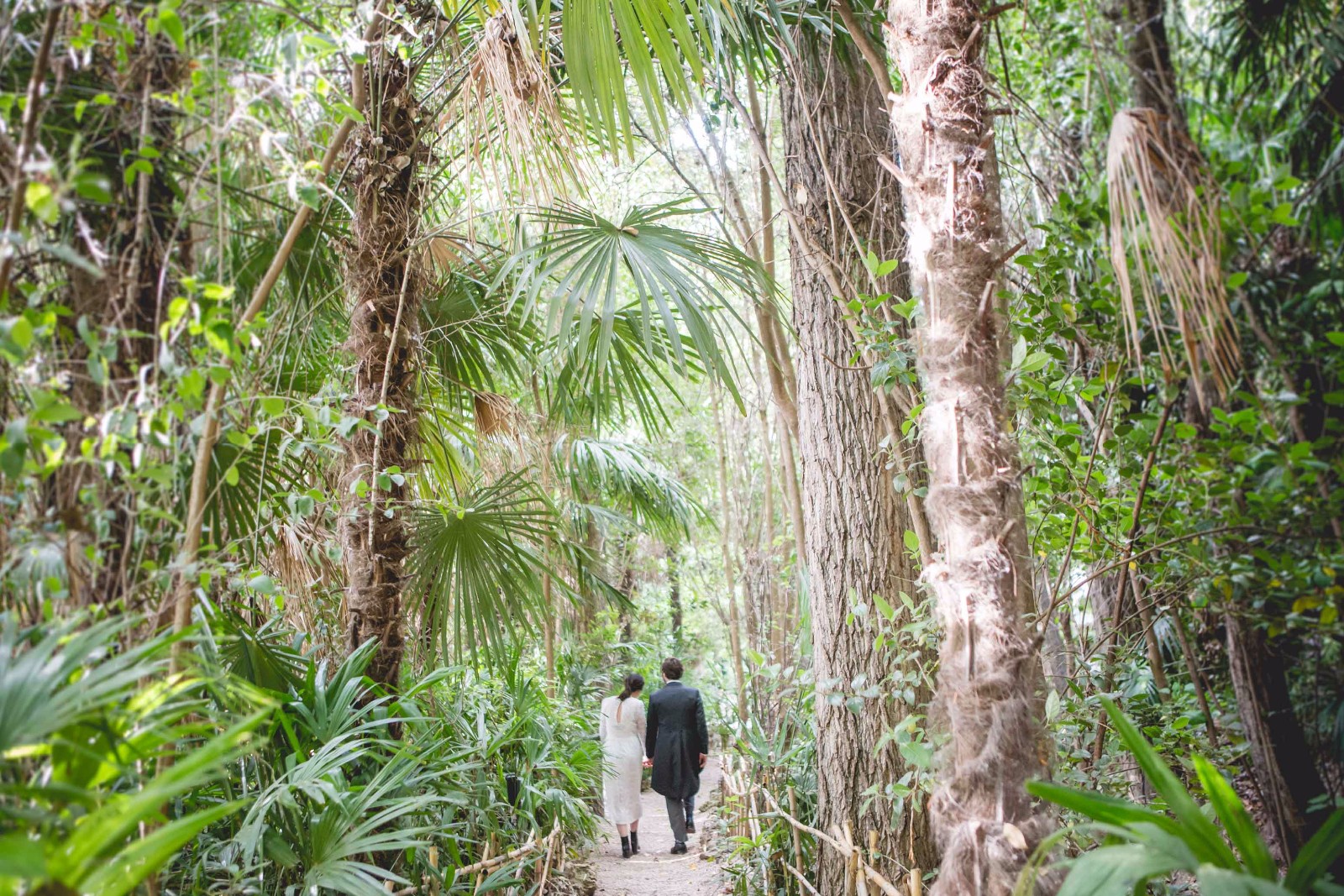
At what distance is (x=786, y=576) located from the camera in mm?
5996

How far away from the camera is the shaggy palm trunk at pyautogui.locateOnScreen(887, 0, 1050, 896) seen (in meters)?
1.58

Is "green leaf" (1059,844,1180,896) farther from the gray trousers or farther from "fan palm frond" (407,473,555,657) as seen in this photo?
the gray trousers

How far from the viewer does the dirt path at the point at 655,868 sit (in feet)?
15.7

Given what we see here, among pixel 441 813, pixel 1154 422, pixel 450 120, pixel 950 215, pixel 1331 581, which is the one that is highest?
pixel 450 120

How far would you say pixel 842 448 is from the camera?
3211mm

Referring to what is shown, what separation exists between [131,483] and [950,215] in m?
1.61

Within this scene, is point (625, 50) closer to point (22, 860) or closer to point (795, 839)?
point (22, 860)

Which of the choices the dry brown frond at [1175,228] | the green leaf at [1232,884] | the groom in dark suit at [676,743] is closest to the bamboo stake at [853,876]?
the green leaf at [1232,884]

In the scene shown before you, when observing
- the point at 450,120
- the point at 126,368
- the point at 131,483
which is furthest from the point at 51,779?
the point at 450,120

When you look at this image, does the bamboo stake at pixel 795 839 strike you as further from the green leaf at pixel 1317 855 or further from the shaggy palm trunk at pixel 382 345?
the green leaf at pixel 1317 855

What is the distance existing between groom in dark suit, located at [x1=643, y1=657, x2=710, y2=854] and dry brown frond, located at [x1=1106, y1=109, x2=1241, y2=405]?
4.61 m

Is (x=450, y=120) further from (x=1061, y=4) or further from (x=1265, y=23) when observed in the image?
(x=1265, y=23)

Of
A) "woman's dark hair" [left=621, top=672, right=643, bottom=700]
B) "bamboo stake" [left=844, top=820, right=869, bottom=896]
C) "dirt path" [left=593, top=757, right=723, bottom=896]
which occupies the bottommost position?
"dirt path" [left=593, top=757, right=723, bottom=896]

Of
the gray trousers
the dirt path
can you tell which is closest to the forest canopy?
the dirt path
